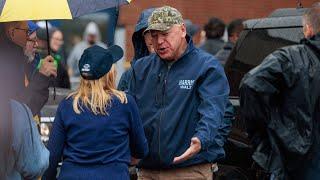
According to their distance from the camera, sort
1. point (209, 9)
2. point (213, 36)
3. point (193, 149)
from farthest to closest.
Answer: point (209, 9) → point (213, 36) → point (193, 149)

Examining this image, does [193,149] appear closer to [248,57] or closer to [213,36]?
[248,57]

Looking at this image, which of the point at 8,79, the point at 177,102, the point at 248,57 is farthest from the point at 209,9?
the point at 8,79

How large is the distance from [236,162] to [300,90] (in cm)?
208

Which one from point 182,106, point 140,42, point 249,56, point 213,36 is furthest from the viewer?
point 213,36

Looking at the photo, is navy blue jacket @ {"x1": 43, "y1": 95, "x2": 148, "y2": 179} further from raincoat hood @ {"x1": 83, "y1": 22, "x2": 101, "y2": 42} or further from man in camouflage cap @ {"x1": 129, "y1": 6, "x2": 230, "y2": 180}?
raincoat hood @ {"x1": 83, "y1": 22, "x2": 101, "y2": 42}

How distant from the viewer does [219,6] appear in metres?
16.2

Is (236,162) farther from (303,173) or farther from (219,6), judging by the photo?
(219,6)

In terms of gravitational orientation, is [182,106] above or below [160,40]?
below

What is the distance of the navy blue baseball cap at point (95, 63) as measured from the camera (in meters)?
5.12

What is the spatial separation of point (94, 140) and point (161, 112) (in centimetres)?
64

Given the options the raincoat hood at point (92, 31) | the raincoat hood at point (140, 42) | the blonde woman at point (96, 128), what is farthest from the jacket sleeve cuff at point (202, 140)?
the raincoat hood at point (92, 31)

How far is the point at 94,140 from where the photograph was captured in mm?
5062

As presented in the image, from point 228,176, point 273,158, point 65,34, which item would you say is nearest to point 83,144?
point 273,158

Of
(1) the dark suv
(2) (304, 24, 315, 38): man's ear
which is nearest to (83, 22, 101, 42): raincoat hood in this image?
(1) the dark suv
